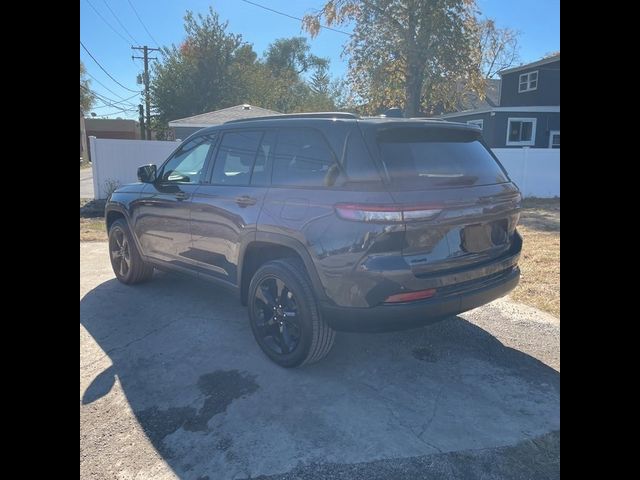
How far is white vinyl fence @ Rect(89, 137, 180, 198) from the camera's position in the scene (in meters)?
12.9

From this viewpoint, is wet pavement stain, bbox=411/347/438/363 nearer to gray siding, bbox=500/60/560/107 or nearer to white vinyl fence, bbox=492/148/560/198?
white vinyl fence, bbox=492/148/560/198

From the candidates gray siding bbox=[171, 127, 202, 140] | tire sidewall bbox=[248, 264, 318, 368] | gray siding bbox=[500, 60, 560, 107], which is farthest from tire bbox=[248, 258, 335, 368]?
gray siding bbox=[500, 60, 560, 107]

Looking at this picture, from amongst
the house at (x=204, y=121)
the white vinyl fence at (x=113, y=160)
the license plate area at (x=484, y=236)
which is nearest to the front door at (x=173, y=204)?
the license plate area at (x=484, y=236)

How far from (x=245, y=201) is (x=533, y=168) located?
43.4 feet

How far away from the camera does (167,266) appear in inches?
186

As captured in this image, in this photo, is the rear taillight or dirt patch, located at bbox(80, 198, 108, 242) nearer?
the rear taillight

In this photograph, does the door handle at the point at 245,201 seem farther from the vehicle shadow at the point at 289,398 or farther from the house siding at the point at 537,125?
the house siding at the point at 537,125

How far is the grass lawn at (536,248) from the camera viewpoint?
5086 millimetres

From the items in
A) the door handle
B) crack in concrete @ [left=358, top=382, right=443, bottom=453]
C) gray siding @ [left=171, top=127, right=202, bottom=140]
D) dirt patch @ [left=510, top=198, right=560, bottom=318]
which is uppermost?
gray siding @ [left=171, top=127, right=202, bottom=140]

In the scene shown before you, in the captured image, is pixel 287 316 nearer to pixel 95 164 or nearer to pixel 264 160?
pixel 264 160

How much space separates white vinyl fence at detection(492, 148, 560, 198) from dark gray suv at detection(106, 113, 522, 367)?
11904 millimetres
